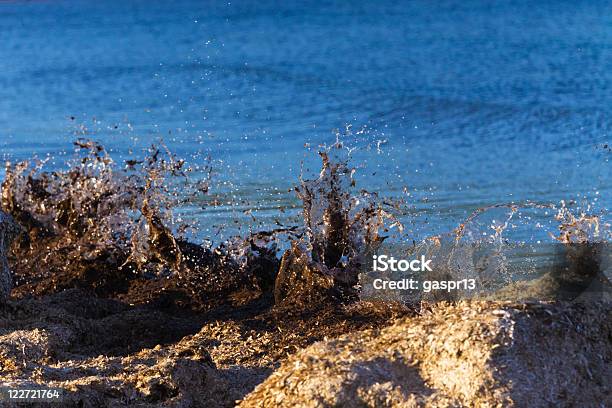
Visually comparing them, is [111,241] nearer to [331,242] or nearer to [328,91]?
[331,242]

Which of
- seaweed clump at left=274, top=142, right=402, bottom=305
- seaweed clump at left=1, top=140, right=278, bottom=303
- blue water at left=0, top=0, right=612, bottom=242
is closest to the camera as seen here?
seaweed clump at left=274, top=142, right=402, bottom=305

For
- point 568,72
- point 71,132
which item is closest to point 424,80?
point 568,72

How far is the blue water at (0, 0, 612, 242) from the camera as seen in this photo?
7602 millimetres

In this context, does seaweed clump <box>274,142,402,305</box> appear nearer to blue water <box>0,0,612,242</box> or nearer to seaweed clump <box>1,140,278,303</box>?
seaweed clump <box>1,140,278,303</box>

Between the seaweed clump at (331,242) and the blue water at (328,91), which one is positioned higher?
the blue water at (328,91)

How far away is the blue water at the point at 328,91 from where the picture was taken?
24.9ft

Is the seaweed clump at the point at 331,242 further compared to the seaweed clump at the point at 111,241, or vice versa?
the seaweed clump at the point at 111,241

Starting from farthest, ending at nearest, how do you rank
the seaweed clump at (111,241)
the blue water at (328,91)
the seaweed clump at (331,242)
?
the blue water at (328,91) → the seaweed clump at (111,241) → the seaweed clump at (331,242)

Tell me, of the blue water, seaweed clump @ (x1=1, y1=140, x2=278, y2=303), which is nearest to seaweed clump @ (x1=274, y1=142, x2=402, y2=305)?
seaweed clump @ (x1=1, y1=140, x2=278, y2=303)

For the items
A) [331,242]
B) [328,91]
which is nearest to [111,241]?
[331,242]

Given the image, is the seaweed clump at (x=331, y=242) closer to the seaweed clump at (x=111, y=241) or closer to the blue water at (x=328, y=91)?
the seaweed clump at (x=111, y=241)

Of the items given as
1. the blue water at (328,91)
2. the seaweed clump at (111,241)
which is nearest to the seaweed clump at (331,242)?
the seaweed clump at (111,241)

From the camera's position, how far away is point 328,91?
11.4 metres

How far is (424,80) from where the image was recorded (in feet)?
39.8
